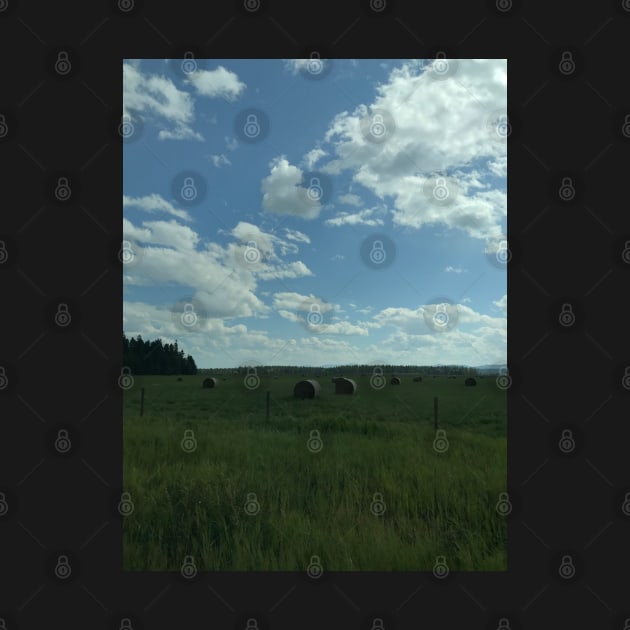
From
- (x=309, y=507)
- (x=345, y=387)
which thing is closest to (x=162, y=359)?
(x=345, y=387)

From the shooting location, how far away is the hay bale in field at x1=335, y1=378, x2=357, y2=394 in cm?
2633

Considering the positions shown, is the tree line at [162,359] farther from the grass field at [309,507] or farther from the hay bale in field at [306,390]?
the grass field at [309,507]

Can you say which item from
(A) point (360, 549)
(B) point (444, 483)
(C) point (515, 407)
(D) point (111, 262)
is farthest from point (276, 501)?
(D) point (111, 262)

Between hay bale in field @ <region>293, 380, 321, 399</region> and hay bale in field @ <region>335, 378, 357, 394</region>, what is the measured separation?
3722mm

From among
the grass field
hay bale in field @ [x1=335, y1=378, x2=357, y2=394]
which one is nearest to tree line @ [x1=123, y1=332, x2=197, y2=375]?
hay bale in field @ [x1=335, y1=378, x2=357, y2=394]

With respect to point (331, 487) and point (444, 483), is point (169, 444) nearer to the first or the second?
point (331, 487)

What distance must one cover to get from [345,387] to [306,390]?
186 inches

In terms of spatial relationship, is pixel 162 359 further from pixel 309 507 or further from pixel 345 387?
pixel 309 507

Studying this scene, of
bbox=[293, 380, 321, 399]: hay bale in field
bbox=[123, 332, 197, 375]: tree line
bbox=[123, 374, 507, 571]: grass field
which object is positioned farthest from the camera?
bbox=[123, 332, 197, 375]: tree line

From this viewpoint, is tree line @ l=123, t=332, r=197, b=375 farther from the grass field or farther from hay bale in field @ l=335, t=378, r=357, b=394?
the grass field

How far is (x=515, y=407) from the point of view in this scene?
128 inches

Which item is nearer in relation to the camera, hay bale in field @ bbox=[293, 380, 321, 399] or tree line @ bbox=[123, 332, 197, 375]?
hay bale in field @ bbox=[293, 380, 321, 399]

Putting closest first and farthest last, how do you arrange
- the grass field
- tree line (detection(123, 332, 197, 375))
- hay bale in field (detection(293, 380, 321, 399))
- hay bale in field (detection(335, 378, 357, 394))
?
the grass field
hay bale in field (detection(293, 380, 321, 399))
hay bale in field (detection(335, 378, 357, 394))
tree line (detection(123, 332, 197, 375))

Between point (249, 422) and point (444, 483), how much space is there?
7.92 meters
